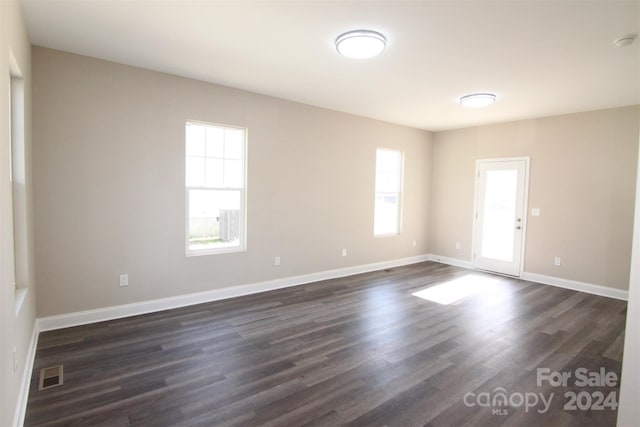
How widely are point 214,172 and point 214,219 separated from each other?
0.62 metres

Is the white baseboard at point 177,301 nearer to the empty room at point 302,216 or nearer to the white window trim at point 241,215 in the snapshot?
the empty room at point 302,216

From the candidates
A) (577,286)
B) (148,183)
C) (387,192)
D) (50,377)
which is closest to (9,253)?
(50,377)

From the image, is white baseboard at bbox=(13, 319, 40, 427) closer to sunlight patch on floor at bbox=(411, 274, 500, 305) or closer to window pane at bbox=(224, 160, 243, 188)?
window pane at bbox=(224, 160, 243, 188)

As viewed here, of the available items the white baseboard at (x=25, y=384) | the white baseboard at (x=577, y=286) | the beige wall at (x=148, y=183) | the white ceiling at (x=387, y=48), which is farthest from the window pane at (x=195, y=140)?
the white baseboard at (x=577, y=286)

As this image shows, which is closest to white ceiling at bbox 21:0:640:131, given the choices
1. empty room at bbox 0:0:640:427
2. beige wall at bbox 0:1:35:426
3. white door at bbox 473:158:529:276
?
empty room at bbox 0:0:640:427

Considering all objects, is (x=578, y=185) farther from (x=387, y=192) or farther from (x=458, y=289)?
(x=387, y=192)

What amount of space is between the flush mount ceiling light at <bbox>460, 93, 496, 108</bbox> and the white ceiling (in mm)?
146

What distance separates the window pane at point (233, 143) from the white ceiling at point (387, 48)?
1.98ft

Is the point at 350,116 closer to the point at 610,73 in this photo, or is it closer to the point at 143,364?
the point at 610,73

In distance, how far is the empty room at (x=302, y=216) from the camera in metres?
2.34

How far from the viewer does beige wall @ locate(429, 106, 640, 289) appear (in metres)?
4.77

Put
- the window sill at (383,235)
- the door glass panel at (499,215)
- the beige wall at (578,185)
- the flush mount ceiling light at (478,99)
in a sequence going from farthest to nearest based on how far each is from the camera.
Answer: the window sill at (383,235) → the door glass panel at (499,215) → the beige wall at (578,185) → the flush mount ceiling light at (478,99)

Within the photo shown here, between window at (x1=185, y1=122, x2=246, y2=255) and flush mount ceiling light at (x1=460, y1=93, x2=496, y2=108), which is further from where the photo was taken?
flush mount ceiling light at (x1=460, y1=93, x2=496, y2=108)

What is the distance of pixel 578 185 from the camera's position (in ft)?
17.0
